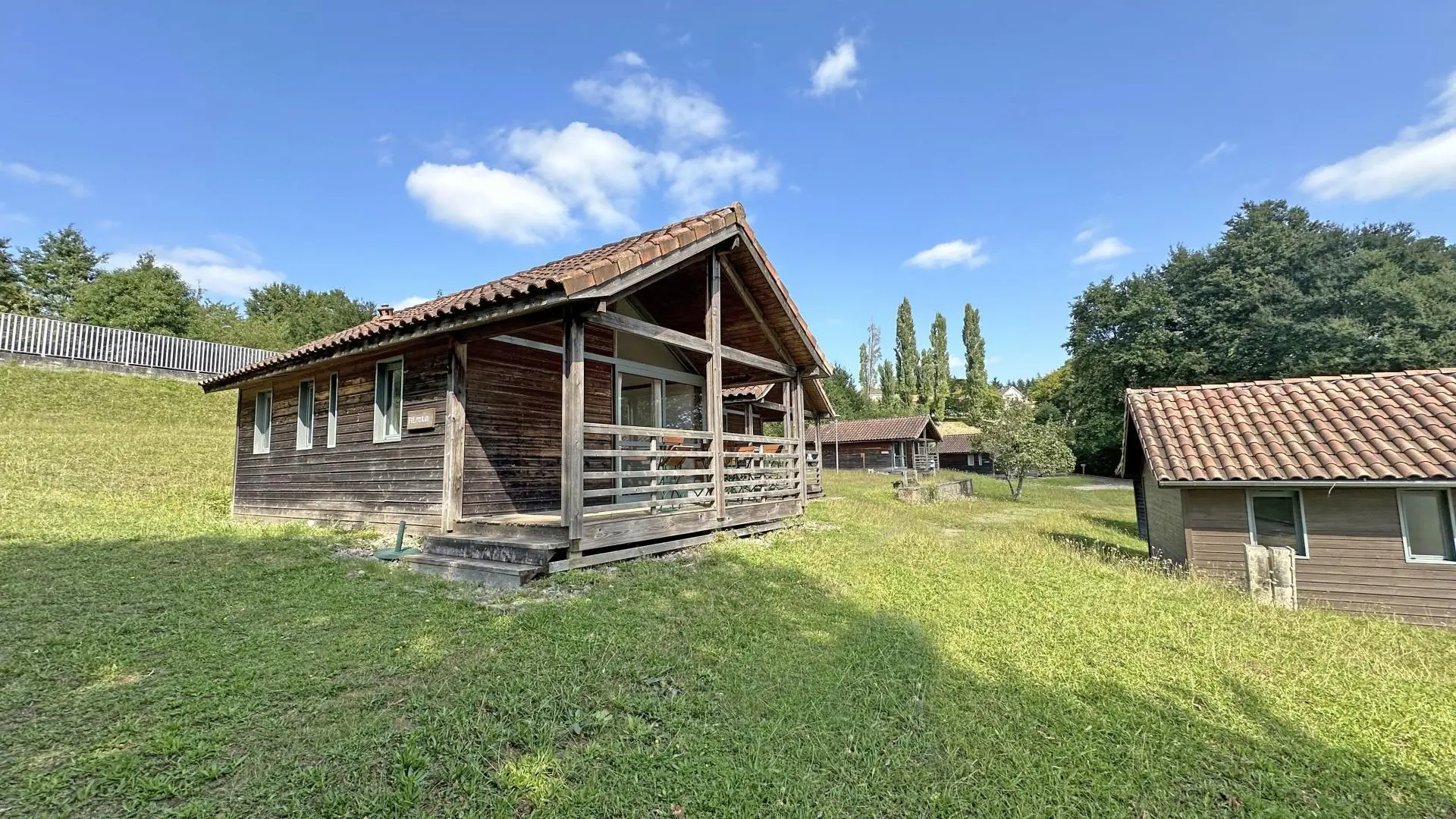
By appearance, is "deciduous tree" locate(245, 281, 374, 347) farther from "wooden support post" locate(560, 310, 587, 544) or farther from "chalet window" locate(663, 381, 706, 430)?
"wooden support post" locate(560, 310, 587, 544)

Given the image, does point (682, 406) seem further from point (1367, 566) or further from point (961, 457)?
point (961, 457)

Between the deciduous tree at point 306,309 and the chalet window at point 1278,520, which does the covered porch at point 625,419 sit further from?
the deciduous tree at point 306,309


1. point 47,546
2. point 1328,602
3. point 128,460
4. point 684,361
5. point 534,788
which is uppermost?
point 684,361

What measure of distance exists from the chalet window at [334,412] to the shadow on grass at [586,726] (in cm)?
458

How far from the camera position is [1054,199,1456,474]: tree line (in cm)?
2553

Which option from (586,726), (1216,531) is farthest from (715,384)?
(1216,531)

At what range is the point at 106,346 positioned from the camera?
20469 mm

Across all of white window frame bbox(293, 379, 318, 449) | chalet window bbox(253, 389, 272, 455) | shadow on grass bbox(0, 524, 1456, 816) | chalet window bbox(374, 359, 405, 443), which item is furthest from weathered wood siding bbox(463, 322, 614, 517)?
chalet window bbox(253, 389, 272, 455)

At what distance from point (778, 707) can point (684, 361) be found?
7.64 metres

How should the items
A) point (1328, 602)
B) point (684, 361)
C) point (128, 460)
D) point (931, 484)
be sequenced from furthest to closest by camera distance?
point (931, 484) < point (128, 460) < point (684, 361) < point (1328, 602)

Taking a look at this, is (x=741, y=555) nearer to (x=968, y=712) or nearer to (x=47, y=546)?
(x=968, y=712)

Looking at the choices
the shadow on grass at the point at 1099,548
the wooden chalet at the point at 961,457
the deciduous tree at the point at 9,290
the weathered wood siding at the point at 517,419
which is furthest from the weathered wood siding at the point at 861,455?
the deciduous tree at the point at 9,290

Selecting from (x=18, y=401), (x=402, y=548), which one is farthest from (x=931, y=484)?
(x=18, y=401)

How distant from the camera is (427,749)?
9.52 feet
